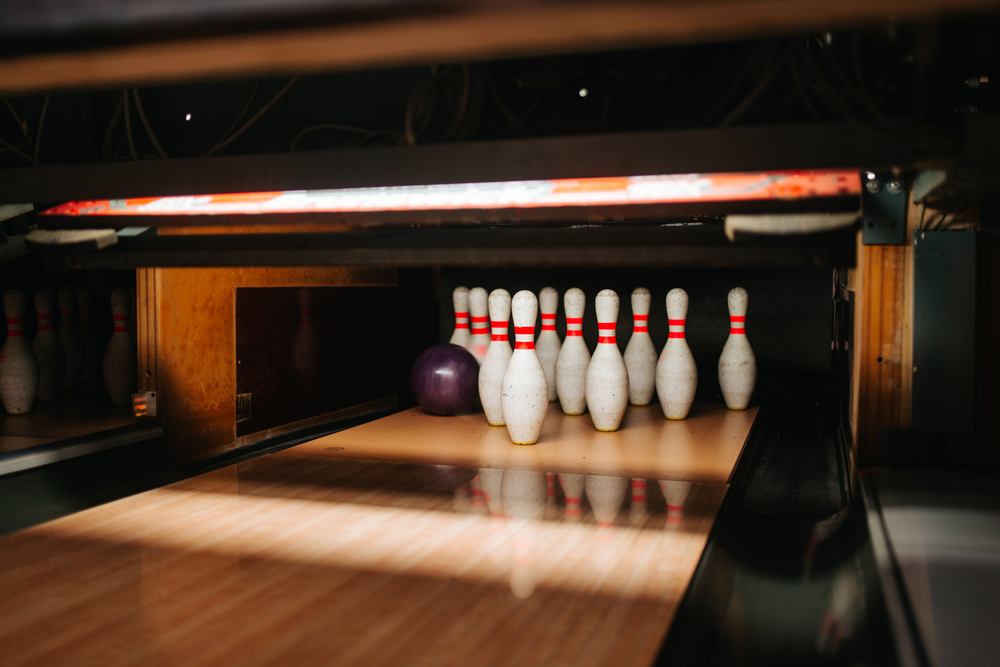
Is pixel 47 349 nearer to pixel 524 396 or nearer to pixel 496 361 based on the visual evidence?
pixel 496 361

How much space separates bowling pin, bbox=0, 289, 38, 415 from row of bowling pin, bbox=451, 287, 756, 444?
62.8 inches

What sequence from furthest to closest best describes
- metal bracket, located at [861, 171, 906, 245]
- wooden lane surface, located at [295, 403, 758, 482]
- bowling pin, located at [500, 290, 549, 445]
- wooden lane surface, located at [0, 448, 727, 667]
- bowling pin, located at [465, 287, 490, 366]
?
bowling pin, located at [465, 287, 490, 366] < bowling pin, located at [500, 290, 549, 445] < wooden lane surface, located at [295, 403, 758, 482] < metal bracket, located at [861, 171, 906, 245] < wooden lane surface, located at [0, 448, 727, 667]

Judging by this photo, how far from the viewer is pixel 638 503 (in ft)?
5.35

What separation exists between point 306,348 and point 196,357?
21.1 inches

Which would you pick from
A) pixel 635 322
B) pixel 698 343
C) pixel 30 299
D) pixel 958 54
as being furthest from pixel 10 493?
pixel 698 343

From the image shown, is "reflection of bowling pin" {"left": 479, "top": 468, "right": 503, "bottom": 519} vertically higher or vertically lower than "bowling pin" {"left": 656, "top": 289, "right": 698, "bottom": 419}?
lower

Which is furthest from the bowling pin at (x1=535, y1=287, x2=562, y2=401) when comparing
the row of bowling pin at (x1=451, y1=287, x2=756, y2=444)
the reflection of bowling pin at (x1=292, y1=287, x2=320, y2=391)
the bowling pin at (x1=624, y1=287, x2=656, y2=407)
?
the reflection of bowling pin at (x1=292, y1=287, x2=320, y2=391)

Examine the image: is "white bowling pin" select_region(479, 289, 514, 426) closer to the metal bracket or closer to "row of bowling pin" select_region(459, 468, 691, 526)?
"row of bowling pin" select_region(459, 468, 691, 526)

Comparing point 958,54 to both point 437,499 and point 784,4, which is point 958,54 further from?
point 437,499

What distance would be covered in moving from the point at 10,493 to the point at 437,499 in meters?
1.17

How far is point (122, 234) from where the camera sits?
1385 mm

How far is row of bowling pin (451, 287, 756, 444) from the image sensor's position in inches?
88.9

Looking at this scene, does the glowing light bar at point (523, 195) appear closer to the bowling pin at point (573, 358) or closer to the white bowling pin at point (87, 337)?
the bowling pin at point (573, 358)

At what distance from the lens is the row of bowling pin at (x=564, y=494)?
155 centimetres
